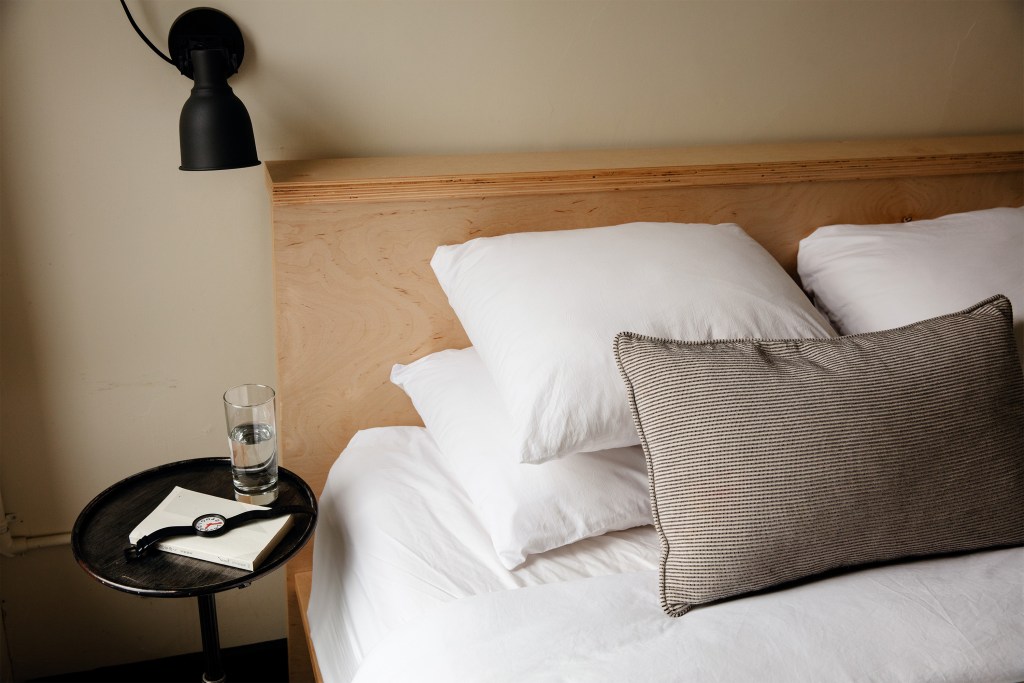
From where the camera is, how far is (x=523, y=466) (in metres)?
1.15

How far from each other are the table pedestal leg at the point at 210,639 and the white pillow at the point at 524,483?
0.39 meters

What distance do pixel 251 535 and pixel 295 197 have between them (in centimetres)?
52

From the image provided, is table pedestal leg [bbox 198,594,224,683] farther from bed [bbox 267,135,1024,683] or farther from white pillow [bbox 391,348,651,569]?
white pillow [bbox 391,348,651,569]

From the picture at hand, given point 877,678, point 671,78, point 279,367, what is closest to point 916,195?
point 671,78

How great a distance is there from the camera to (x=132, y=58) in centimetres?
129

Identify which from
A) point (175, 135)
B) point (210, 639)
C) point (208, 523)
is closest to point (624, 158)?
point (175, 135)

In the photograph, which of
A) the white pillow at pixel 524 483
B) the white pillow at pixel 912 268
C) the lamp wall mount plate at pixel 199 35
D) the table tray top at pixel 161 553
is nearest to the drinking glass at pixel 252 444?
the table tray top at pixel 161 553

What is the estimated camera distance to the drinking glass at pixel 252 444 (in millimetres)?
1182

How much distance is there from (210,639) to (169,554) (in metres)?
0.19

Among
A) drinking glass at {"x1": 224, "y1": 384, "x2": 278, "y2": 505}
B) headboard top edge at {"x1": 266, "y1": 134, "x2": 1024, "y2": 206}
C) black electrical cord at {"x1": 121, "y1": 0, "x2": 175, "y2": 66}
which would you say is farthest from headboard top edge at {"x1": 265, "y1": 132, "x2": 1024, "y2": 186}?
drinking glass at {"x1": 224, "y1": 384, "x2": 278, "y2": 505}

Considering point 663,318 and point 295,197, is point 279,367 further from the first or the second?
point 663,318

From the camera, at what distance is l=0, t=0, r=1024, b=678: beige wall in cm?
131

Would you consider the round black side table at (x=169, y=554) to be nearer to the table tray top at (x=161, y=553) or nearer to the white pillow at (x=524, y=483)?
the table tray top at (x=161, y=553)

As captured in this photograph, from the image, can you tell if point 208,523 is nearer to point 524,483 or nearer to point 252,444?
point 252,444
